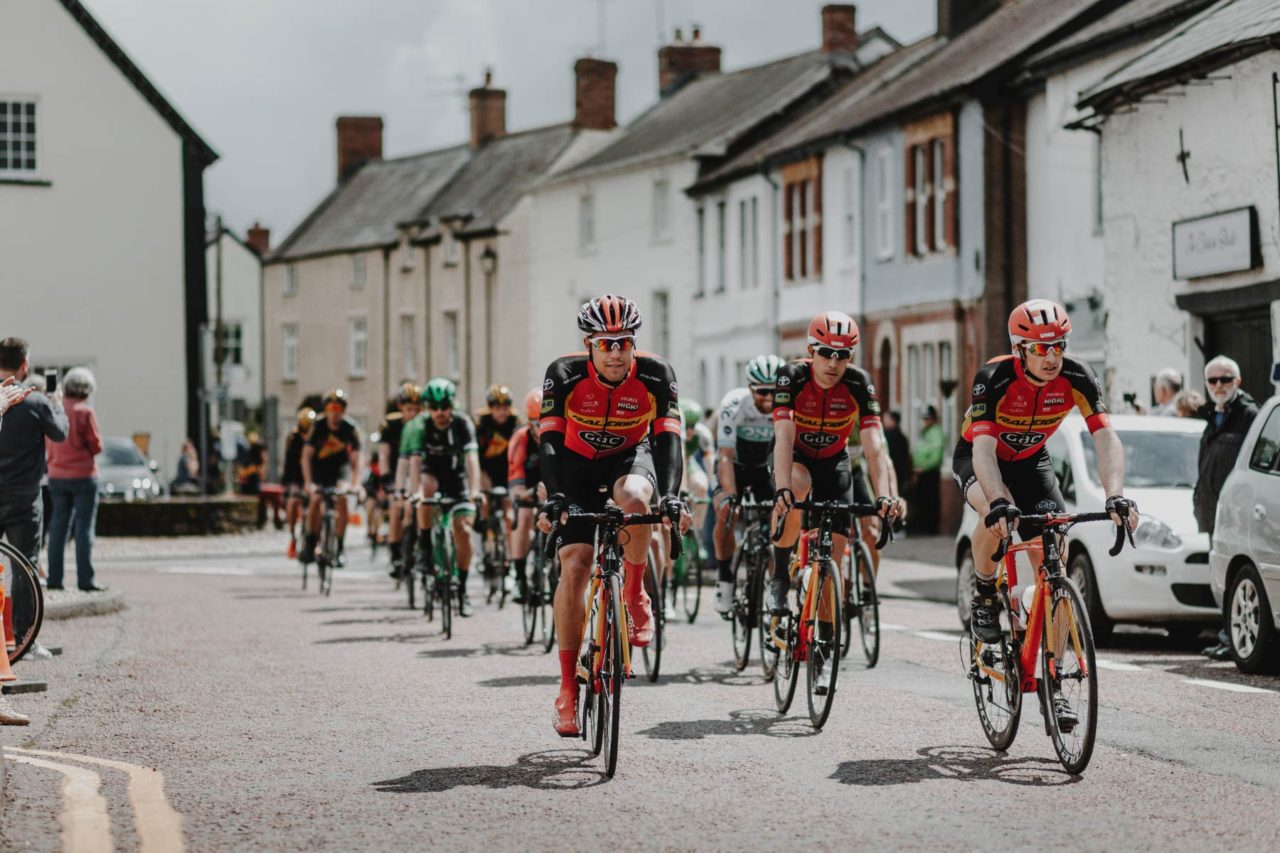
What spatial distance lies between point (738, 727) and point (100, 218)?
35.0m

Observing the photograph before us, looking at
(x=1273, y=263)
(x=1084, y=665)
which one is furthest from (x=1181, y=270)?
(x=1084, y=665)

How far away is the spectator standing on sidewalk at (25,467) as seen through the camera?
→ 613 inches

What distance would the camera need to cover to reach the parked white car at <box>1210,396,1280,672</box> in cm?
1354

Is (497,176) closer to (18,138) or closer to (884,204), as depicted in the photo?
(18,138)

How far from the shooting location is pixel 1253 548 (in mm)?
13734

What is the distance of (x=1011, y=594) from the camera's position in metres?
9.76

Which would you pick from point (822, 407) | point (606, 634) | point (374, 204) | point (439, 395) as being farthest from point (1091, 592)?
point (374, 204)

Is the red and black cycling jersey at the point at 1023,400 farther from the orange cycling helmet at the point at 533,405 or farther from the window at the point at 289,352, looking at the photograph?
the window at the point at 289,352

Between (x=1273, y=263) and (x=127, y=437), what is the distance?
26913mm

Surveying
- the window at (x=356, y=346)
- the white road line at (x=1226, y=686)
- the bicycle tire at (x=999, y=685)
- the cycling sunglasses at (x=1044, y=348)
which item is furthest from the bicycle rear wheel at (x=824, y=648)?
the window at (x=356, y=346)

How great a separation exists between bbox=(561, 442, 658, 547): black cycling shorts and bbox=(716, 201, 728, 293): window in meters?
39.2

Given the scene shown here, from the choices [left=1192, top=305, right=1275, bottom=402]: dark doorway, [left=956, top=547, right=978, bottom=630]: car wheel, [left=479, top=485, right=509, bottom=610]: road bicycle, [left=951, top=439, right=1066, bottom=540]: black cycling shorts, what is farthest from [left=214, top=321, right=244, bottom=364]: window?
[left=951, top=439, right=1066, bottom=540]: black cycling shorts

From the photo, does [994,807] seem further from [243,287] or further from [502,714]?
[243,287]

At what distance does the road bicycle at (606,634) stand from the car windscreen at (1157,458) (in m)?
7.75
